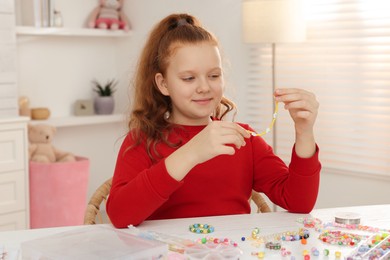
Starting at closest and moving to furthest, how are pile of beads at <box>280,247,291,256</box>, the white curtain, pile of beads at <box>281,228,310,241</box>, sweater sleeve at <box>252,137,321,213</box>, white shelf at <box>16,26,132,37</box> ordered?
pile of beads at <box>280,247,291,256</box> < pile of beads at <box>281,228,310,241</box> < sweater sleeve at <box>252,137,321,213</box> < the white curtain < white shelf at <box>16,26,132,37</box>

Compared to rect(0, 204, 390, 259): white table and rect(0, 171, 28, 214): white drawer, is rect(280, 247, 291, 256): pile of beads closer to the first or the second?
rect(0, 204, 390, 259): white table

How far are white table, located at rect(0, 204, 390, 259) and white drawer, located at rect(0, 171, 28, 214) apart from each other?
1852 mm

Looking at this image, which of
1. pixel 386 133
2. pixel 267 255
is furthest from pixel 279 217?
pixel 386 133

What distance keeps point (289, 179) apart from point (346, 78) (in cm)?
170

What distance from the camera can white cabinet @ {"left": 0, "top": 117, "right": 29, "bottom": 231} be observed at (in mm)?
3264

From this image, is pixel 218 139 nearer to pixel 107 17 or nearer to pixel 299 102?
pixel 299 102

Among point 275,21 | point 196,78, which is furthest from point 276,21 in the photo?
point 196,78

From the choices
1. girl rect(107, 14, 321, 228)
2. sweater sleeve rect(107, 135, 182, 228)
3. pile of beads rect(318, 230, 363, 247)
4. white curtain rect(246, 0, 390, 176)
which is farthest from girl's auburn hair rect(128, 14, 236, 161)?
white curtain rect(246, 0, 390, 176)

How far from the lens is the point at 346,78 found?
3311 millimetres

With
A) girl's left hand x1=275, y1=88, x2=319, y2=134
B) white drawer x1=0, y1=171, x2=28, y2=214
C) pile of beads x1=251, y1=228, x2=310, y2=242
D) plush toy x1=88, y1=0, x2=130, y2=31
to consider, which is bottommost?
white drawer x1=0, y1=171, x2=28, y2=214

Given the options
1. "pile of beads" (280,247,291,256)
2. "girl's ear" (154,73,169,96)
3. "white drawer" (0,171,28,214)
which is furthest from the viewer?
"white drawer" (0,171,28,214)

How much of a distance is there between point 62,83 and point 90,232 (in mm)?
3085

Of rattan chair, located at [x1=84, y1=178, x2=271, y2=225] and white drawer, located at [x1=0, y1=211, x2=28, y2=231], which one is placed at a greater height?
rattan chair, located at [x1=84, y1=178, x2=271, y2=225]

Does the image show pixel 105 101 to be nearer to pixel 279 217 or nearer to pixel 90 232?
pixel 279 217
